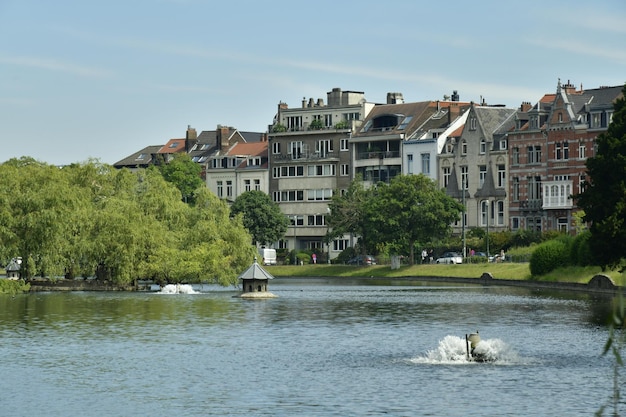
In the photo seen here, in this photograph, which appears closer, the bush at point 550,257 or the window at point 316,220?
the bush at point 550,257

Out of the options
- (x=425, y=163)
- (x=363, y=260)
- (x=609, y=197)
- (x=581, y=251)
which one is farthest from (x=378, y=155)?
(x=609, y=197)

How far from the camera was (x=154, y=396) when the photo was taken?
38.9m

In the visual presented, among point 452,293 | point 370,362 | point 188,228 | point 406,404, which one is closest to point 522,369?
point 370,362

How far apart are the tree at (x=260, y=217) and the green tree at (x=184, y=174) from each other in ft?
35.8

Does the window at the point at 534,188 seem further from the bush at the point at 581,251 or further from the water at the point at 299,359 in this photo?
the water at the point at 299,359

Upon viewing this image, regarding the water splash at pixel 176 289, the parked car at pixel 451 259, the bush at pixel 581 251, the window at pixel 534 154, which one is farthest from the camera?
the window at pixel 534 154

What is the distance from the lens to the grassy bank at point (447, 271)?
106 metres

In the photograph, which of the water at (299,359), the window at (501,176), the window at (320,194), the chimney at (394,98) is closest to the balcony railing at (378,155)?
the window at (320,194)

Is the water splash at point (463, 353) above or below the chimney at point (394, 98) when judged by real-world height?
below

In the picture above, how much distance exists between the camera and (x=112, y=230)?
101125 mm

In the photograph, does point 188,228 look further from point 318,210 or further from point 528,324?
point 318,210

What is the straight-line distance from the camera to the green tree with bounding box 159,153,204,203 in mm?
183500

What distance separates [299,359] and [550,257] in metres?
64.0

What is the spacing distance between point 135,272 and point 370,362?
56.6m
